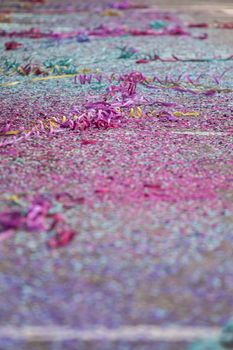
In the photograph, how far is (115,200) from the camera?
90.4 inches

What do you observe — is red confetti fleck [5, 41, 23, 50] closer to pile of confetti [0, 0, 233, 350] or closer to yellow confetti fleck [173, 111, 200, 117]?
pile of confetti [0, 0, 233, 350]

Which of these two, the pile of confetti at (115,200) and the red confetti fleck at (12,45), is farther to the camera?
the red confetti fleck at (12,45)

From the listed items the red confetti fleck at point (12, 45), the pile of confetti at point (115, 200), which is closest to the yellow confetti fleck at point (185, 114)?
the pile of confetti at point (115, 200)

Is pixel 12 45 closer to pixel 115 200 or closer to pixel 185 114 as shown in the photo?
pixel 185 114

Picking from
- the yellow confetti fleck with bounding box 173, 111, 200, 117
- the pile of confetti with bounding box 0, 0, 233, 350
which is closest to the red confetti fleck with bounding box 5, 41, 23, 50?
the pile of confetti with bounding box 0, 0, 233, 350

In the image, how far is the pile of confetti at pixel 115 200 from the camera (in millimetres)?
1731

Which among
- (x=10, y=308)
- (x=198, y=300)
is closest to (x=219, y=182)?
(x=198, y=300)

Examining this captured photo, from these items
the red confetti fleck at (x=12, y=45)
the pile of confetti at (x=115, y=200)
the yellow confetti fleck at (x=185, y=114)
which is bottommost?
the pile of confetti at (x=115, y=200)

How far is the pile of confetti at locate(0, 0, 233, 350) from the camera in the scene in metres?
1.73

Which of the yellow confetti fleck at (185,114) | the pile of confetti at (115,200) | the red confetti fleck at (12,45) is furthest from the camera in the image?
the red confetti fleck at (12,45)

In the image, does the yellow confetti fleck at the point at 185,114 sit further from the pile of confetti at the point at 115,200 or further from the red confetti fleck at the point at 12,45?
the red confetti fleck at the point at 12,45

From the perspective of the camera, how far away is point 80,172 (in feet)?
8.45

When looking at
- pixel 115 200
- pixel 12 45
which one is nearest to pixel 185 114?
pixel 115 200

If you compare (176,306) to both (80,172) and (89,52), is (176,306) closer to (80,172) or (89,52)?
(80,172)
